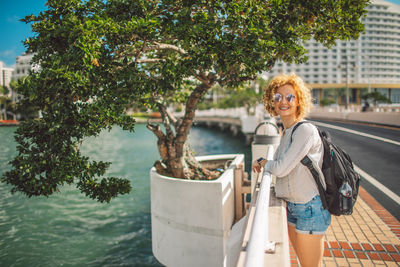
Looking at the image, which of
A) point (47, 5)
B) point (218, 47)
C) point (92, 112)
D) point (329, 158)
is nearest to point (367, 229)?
point (329, 158)

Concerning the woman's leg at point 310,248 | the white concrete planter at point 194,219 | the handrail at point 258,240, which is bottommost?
the white concrete planter at point 194,219

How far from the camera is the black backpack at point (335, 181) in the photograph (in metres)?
2.24

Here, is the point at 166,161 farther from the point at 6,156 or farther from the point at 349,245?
the point at 6,156

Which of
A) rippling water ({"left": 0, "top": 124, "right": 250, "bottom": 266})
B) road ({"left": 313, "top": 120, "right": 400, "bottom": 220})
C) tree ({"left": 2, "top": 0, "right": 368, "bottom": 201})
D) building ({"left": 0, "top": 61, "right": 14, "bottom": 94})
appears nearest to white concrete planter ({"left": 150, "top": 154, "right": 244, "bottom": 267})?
tree ({"left": 2, "top": 0, "right": 368, "bottom": 201})

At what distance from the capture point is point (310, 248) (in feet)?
7.73

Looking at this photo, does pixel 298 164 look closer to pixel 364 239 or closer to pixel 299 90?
pixel 299 90

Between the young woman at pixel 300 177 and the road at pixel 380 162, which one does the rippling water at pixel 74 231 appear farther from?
the young woman at pixel 300 177

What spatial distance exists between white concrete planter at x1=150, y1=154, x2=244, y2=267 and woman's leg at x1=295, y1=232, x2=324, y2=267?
354 cm

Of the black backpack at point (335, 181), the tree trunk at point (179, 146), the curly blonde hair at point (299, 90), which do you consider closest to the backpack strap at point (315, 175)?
the black backpack at point (335, 181)

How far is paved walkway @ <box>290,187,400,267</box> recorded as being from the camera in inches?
134

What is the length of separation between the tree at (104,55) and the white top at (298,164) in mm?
2222

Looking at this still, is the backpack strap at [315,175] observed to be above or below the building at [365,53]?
below

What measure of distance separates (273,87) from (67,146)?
109 inches

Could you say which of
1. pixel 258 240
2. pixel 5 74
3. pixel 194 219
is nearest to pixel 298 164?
pixel 258 240
